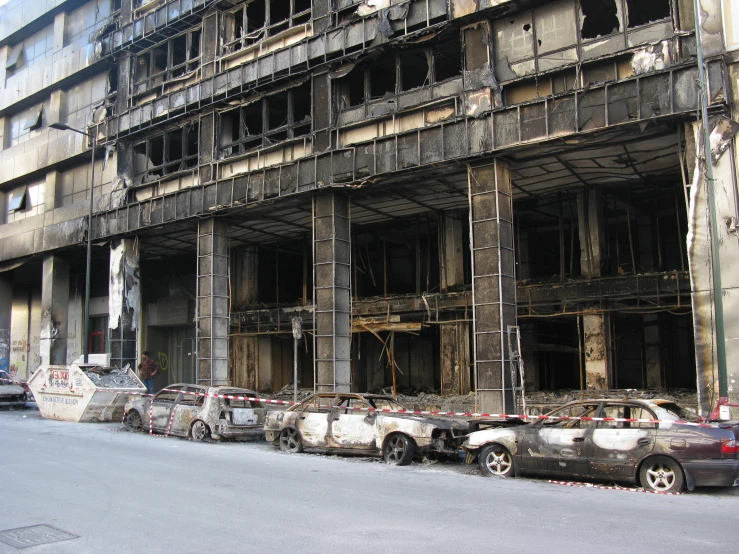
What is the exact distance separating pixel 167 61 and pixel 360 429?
1976 cm

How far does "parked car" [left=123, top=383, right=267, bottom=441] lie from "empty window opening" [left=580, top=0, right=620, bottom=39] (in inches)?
498

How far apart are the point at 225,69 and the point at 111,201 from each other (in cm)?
801

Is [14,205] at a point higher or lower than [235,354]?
higher

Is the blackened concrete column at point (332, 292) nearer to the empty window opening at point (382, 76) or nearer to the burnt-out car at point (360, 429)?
the empty window opening at point (382, 76)

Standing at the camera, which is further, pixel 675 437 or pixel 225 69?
pixel 225 69

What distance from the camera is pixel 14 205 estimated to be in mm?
34000

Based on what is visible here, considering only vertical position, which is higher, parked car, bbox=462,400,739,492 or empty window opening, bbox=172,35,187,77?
empty window opening, bbox=172,35,187,77

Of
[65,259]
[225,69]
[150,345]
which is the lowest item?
[150,345]

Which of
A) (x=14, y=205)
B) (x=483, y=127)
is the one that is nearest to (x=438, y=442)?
(x=483, y=127)

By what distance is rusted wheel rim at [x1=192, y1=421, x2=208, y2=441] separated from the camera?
15.6 m

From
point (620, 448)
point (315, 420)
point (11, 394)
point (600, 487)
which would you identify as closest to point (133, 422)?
point (315, 420)

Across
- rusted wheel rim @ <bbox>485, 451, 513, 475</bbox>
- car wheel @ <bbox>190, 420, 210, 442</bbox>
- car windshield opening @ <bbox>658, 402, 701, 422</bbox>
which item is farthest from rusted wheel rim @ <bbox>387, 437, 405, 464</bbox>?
car wheel @ <bbox>190, 420, 210, 442</bbox>

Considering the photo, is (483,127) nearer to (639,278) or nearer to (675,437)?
(639,278)

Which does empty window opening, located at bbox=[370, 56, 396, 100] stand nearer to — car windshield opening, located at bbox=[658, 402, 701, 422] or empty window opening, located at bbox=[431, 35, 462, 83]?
empty window opening, located at bbox=[431, 35, 462, 83]
